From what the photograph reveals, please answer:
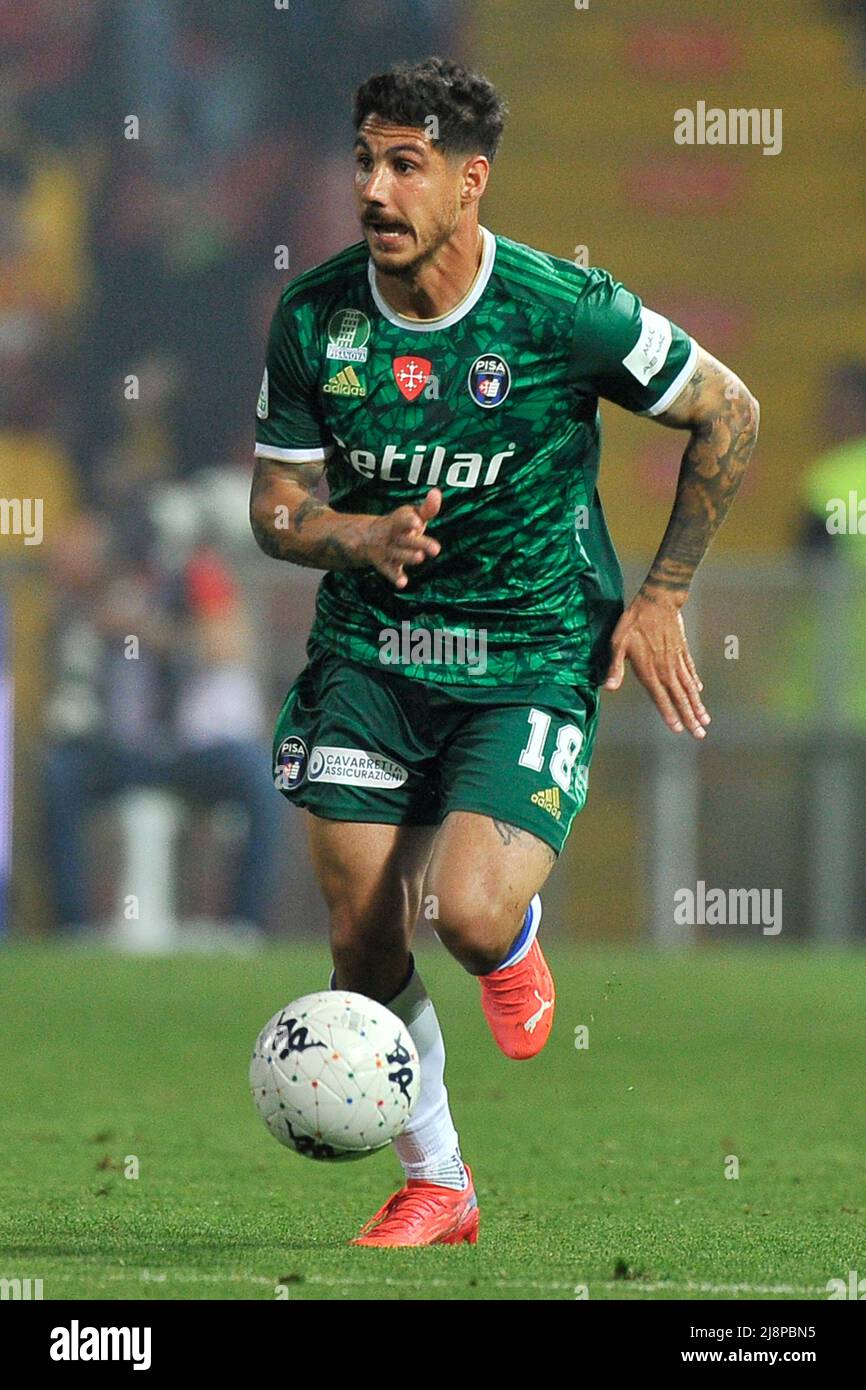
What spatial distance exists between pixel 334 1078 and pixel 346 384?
153cm

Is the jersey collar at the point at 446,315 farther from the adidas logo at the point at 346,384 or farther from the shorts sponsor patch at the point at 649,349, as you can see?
the shorts sponsor patch at the point at 649,349

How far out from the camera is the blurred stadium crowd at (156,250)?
51.5 ft

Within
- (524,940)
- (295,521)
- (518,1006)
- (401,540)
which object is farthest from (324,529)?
(518,1006)

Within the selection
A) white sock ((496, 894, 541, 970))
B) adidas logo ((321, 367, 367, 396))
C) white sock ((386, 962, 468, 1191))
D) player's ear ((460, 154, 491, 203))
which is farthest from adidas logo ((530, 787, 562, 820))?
player's ear ((460, 154, 491, 203))

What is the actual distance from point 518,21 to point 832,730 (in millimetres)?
6629

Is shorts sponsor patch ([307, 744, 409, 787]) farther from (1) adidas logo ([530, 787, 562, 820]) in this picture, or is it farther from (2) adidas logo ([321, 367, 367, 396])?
(2) adidas logo ([321, 367, 367, 396])

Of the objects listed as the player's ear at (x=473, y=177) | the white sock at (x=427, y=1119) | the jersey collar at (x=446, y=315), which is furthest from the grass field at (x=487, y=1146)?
the player's ear at (x=473, y=177)

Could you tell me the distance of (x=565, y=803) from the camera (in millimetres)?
5781

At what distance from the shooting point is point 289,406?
5.73 meters

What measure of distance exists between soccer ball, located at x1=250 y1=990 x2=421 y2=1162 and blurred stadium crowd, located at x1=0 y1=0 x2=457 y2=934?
9816mm

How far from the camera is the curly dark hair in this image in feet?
17.9

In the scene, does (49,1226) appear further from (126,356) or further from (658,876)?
(126,356)

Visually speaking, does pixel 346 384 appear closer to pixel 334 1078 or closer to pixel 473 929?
pixel 473 929
